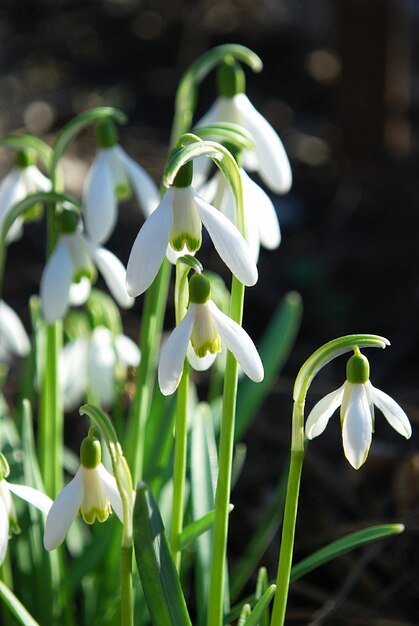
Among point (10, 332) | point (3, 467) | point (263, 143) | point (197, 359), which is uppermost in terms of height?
point (263, 143)

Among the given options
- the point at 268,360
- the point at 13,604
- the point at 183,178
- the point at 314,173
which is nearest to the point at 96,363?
the point at 268,360

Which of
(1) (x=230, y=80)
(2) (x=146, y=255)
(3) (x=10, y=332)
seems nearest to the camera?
(2) (x=146, y=255)

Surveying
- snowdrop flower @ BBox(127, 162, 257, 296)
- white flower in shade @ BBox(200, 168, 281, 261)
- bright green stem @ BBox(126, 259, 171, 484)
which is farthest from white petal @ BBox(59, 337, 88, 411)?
snowdrop flower @ BBox(127, 162, 257, 296)

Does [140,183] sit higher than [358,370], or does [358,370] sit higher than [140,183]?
[140,183]

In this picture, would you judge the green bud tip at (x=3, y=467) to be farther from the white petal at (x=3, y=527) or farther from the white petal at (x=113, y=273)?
the white petal at (x=113, y=273)

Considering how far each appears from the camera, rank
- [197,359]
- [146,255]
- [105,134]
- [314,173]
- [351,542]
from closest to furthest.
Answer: [146,255]
[197,359]
[351,542]
[105,134]
[314,173]

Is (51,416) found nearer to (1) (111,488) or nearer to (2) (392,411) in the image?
(1) (111,488)

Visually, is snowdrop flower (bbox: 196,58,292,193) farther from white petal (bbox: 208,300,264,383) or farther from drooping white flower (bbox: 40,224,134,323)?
white petal (bbox: 208,300,264,383)

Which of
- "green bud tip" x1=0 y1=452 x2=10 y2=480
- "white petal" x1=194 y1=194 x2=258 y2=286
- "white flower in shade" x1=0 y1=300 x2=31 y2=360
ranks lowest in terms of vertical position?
"green bud tip" x1=0 y1=452 x2=10 y2=480
